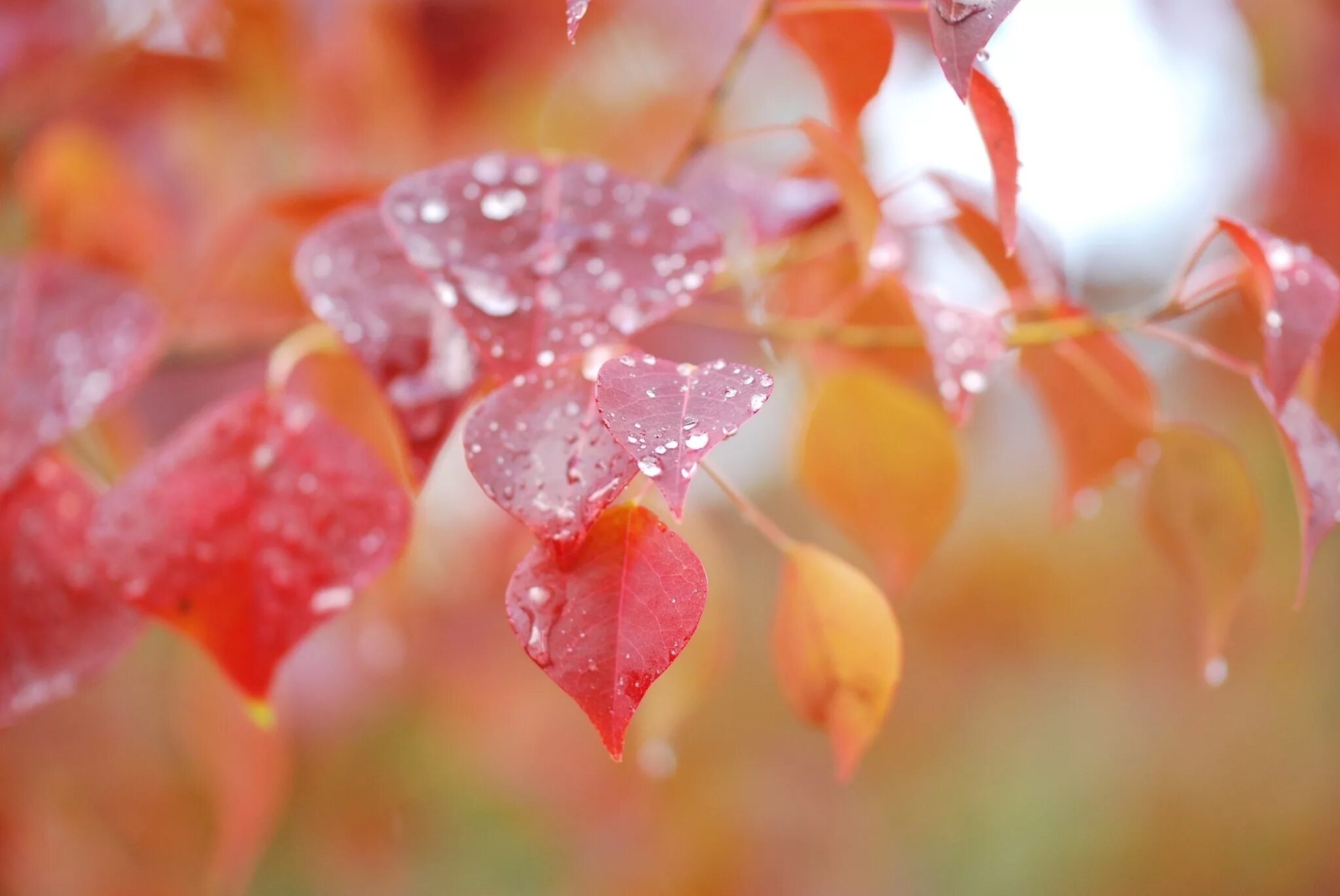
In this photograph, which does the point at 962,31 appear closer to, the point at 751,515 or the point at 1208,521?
the point at 751,515

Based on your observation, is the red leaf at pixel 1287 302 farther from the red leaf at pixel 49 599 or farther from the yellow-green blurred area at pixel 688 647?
the red leaf at pixel 49 599

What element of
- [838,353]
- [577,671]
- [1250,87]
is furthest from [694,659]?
[1250,87]

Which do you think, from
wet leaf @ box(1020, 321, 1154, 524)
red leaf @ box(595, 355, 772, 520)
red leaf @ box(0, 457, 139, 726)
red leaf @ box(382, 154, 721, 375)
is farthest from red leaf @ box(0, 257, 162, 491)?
wet leaf @ box(1020, 321, 1154, 524)

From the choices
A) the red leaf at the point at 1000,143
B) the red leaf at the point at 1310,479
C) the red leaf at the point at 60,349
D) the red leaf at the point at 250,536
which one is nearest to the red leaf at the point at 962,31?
the red leaf at the point at 1000,143

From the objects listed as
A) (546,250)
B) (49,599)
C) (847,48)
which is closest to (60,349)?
(49,599)

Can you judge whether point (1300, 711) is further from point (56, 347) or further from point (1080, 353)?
point (56, 347)

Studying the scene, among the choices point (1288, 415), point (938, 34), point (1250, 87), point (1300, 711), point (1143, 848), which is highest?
point (938, 34)

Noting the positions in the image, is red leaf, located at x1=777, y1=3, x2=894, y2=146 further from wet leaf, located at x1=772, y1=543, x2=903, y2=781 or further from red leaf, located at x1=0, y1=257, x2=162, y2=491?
red leaf, located at x1=0, y1=257, x2=162, y2=491
